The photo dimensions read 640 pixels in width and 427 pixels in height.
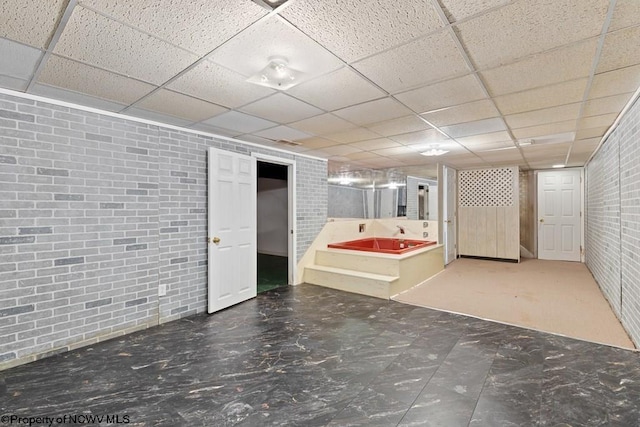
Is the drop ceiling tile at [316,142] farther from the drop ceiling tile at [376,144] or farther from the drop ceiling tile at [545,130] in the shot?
the drop ceiling tile at [545,130]

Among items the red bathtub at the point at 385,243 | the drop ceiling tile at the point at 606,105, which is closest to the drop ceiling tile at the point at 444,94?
the drop ceiling tile at the point at 606,105

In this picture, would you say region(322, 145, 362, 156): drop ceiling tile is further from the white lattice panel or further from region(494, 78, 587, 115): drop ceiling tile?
the white lattice panel

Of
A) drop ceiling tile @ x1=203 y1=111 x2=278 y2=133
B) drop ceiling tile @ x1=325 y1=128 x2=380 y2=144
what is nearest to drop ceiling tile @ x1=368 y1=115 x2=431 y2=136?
drop ceiling tile @ x1=325 y1=128 x2=380 y2=144

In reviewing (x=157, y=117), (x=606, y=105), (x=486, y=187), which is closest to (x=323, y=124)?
(x=157, y=117)

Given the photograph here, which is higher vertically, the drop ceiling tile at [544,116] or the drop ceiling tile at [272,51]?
the drop ceiling tile at [272,51]

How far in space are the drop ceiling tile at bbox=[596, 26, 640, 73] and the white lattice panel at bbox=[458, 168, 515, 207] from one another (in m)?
5.11

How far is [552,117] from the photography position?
2.96m

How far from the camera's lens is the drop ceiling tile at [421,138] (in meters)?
3.57

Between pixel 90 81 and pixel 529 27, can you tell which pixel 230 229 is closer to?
pixel 90 81

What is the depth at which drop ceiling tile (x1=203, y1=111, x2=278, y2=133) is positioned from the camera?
9.58ft

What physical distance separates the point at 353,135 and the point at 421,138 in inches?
35.6

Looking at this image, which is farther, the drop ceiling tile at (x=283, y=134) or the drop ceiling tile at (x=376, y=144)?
the drop ceiling tile at (x=376, y=144)

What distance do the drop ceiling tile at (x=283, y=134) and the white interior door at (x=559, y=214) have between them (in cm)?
615

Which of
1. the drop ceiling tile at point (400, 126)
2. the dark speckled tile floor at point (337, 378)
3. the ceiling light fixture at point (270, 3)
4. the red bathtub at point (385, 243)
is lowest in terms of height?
the dark speckled tile floor at point (337, 378)
